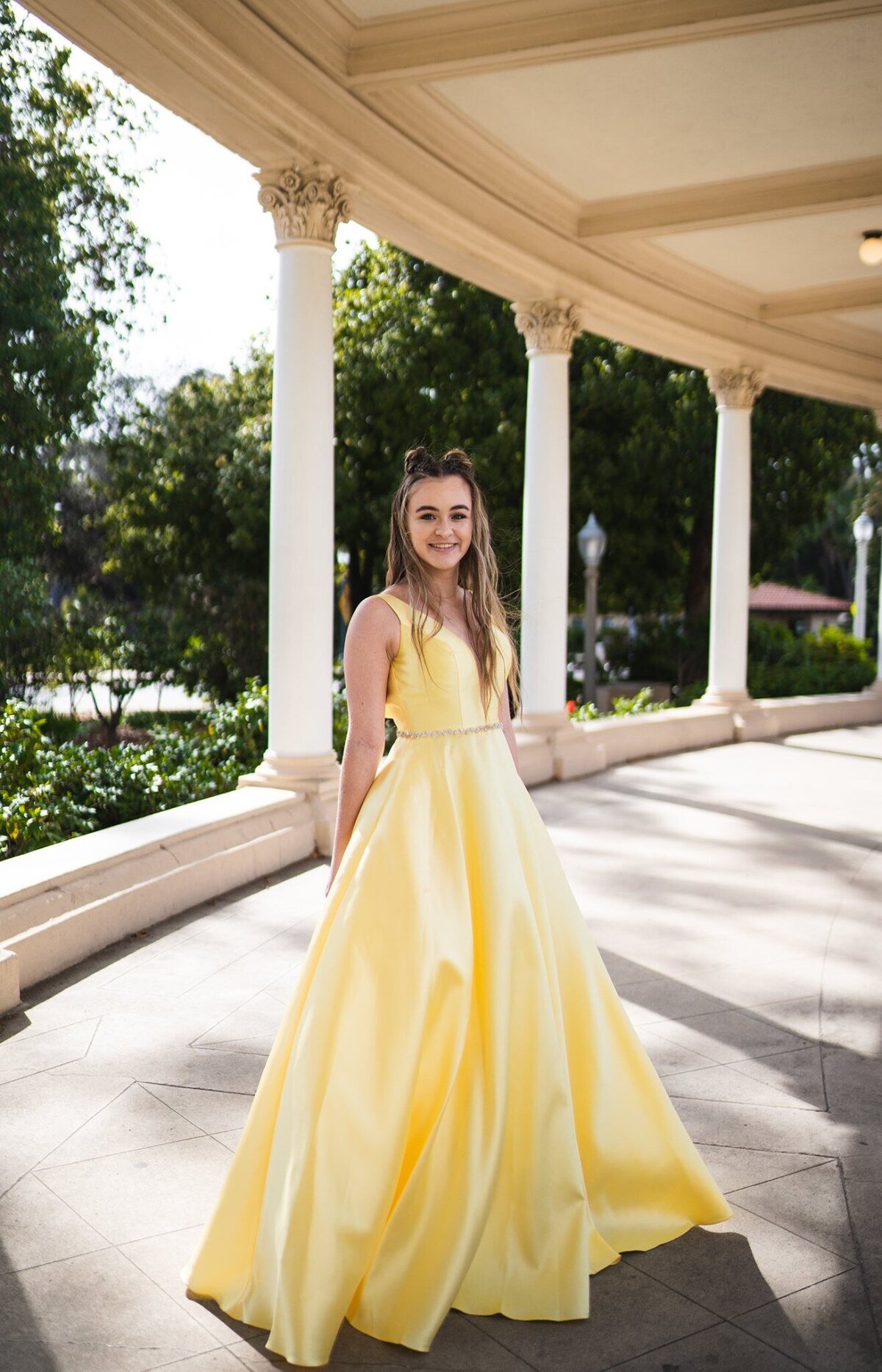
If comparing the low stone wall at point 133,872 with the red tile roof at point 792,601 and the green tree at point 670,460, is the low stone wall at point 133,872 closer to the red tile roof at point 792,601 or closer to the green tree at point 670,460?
the green tree at point 670,460

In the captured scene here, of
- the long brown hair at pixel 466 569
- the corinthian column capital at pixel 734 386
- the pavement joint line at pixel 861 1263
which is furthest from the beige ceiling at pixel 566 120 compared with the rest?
the pavement joint line at pixel 861 1263

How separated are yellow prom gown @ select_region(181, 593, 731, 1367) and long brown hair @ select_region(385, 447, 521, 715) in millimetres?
86

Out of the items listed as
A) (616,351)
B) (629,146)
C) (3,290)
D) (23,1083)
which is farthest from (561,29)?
(616,351)

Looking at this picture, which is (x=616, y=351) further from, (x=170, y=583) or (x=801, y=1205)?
(x=801, y=1205)

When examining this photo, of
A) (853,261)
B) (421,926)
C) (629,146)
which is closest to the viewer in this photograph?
(421,926)

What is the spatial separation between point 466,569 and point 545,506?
9.86 metres

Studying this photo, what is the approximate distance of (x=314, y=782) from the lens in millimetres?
9453

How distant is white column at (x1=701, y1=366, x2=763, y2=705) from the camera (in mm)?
17281

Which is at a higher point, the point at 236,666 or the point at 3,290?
the point at 3,290

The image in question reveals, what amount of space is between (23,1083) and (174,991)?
4.15 ft

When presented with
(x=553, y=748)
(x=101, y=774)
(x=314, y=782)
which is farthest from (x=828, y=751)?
(x=101, y=774)

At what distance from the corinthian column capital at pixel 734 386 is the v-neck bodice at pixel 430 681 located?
564 inches

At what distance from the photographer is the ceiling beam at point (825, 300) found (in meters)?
15.5

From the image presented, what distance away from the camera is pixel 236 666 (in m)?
26.5
